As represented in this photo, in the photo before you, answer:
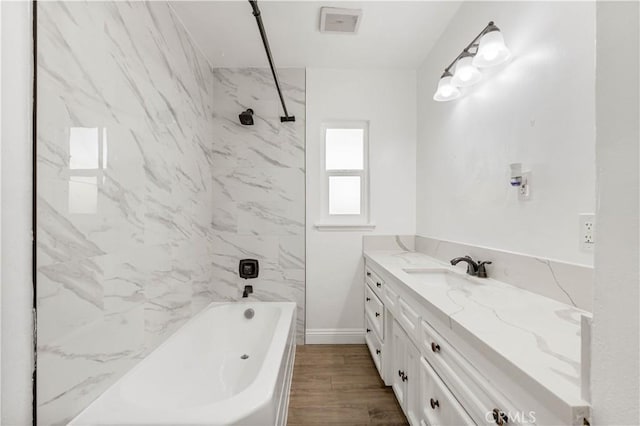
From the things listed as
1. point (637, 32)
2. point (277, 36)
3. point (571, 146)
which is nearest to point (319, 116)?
point (277, 36)

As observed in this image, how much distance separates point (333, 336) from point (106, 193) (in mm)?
2199

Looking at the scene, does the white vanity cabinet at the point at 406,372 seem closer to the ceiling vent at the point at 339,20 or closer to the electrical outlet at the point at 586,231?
the electrical outlet at the point at 586,231

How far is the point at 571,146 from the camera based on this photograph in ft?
3.73

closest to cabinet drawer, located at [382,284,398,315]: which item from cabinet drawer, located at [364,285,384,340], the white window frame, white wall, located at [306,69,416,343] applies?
cabinet drawer, located at [364,285,384,340]

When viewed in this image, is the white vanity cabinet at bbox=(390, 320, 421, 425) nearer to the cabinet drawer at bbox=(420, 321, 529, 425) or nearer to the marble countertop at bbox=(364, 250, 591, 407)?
the cabinet drawer at bbox=(420, 321, 529, 425)

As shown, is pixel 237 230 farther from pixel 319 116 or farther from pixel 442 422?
pixel 442 422

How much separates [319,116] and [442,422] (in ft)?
7.95

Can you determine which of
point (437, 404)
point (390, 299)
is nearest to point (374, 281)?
point (390, 299)

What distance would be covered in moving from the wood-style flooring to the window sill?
1.11m

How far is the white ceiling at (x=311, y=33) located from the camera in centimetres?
192

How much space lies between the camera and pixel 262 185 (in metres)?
2.70

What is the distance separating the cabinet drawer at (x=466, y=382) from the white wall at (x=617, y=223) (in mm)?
289

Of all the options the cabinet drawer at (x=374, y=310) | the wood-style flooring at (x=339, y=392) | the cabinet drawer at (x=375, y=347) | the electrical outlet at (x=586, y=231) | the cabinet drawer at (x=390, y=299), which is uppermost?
the electrical outlet at (x=586, y=231)

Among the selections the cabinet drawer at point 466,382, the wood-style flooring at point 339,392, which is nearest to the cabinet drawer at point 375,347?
the wood-style flooring at point 339,392
